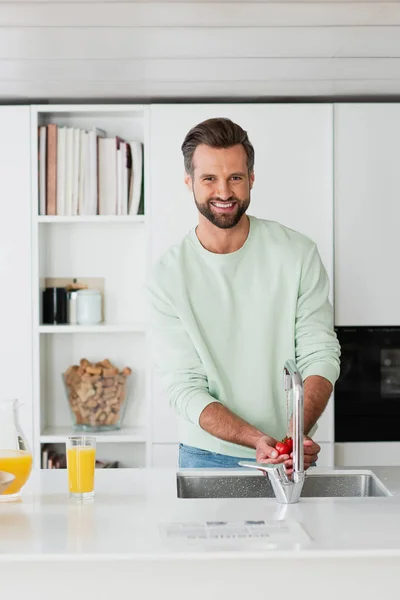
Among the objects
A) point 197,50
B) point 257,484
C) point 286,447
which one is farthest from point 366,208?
point 286,447

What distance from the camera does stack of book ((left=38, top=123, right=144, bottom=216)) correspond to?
3816 mm

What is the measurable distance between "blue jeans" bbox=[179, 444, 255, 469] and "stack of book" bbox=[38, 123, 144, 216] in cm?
141

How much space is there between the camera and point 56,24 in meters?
2.72

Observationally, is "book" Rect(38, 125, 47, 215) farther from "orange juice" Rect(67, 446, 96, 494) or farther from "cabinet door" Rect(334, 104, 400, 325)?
"orange juice" Rect(67, 446, 96, 494)

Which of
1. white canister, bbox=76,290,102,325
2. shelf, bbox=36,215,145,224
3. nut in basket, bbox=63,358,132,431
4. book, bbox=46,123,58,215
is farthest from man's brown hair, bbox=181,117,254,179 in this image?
nut in basket, bbox=63,358,132,431

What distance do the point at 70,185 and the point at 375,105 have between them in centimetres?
137

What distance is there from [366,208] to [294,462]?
193cm

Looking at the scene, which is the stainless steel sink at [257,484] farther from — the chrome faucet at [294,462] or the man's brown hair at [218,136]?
the man's brown hair at [218,136]

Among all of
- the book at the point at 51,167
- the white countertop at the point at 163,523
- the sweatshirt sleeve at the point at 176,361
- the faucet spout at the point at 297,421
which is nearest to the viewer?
the white countertop at the point at 163,523

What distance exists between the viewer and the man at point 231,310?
266 cm

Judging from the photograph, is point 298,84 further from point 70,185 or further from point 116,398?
point 116,398

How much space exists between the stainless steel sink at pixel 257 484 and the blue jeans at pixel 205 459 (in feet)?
0.78

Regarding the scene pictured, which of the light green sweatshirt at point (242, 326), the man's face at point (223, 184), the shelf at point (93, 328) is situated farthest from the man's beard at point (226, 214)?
the shelf at point (93, 328)

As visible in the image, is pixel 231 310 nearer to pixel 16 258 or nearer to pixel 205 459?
pixel 205 459
